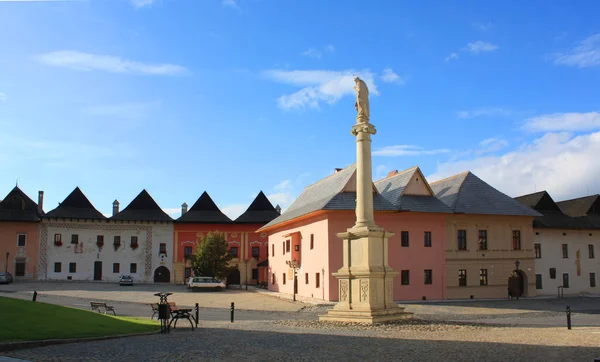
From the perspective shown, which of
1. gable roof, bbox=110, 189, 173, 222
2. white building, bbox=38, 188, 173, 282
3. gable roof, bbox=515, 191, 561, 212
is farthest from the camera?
gable roof, bbox=110, 189, 173, 222

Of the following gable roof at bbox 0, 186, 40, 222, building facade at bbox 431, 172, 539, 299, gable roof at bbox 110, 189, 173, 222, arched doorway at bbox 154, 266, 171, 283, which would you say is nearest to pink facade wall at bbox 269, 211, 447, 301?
building facade at bbox 431, 172, 539, 299

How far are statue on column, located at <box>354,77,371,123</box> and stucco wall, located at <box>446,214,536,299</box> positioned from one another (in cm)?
1918

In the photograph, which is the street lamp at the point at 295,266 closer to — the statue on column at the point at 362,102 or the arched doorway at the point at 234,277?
the arched doorway at the point at 234,277

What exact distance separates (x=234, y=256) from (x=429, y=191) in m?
23.6

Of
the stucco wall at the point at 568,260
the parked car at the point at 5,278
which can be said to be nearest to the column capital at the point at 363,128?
the stucco wall at the point at 568,260

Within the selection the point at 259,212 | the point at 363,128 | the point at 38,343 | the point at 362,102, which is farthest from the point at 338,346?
the point at 259,212

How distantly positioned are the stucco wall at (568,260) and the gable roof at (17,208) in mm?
45050

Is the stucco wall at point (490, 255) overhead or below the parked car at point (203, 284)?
overhead

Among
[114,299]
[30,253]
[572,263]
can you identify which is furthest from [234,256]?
[572,263]

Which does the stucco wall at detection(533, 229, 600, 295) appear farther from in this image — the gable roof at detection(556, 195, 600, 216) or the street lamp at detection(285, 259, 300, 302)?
the street lamp at detection(285, 259, 300, 302)

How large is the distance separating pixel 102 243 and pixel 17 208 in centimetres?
851

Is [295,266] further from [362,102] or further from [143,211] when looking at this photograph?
[143,211]

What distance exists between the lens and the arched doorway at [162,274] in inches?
2247

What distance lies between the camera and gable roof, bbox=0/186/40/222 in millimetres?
53375
